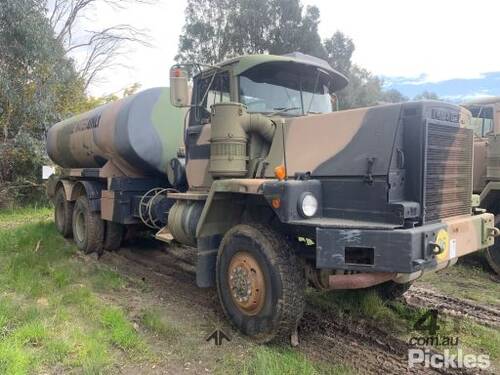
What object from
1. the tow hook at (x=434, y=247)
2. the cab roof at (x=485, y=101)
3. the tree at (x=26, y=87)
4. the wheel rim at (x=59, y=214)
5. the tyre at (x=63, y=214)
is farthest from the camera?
the tree at (x=26, y=87)

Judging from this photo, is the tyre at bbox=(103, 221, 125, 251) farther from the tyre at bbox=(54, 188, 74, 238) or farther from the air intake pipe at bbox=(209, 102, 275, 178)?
the air intake pipe at bbox=(209, 102, 275, 178)

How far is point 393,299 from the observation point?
5.05 m

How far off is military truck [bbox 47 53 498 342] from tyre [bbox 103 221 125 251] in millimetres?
2316

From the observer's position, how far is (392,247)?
3.28m

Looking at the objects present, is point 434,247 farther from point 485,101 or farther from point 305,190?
point 485,101

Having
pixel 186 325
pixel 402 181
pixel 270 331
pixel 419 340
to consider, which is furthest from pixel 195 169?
pixel 419 340

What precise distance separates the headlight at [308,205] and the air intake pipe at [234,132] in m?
1.03

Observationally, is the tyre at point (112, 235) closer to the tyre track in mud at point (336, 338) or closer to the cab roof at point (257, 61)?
the tyre track in mud at point (336, 338)

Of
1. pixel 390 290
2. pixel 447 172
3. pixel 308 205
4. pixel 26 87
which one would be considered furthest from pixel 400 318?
pixel 26 87

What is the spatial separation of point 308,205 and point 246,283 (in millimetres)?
955

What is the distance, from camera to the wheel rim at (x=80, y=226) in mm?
8086

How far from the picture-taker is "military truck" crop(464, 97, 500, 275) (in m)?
6.74

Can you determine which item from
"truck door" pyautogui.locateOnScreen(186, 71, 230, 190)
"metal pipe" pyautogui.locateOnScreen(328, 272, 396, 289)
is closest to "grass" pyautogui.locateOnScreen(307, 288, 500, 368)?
"metal pipe" pyautogui.locateOnScreen(328, 272, 396, 289)
